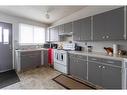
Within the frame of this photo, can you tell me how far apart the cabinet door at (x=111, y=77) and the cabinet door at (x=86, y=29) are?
1.18m

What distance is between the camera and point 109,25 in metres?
2.39

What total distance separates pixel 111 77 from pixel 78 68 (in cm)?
108

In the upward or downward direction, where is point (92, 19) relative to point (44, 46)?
upward

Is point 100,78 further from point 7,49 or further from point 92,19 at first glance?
point 7,49

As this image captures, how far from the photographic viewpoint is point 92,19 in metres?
2.81

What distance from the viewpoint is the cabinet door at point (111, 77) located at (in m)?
1.97

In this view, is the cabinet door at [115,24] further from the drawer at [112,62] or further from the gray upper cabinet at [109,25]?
the drawer at [112,62]

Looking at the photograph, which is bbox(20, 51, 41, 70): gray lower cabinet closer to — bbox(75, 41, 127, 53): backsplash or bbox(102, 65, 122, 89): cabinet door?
bbox(75, 41, 127, 53): backsplash

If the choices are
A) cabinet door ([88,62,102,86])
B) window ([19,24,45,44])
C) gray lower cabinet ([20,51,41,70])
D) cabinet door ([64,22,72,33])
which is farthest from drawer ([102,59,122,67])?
window ([19,24,45,44])

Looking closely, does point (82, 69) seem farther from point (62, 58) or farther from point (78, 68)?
point (62, 58)

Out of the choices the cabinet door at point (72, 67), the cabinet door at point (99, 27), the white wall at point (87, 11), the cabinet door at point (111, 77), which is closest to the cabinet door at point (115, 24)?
the cabinet door at point (99, 27)

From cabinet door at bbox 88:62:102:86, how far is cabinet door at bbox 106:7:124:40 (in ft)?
2.74
